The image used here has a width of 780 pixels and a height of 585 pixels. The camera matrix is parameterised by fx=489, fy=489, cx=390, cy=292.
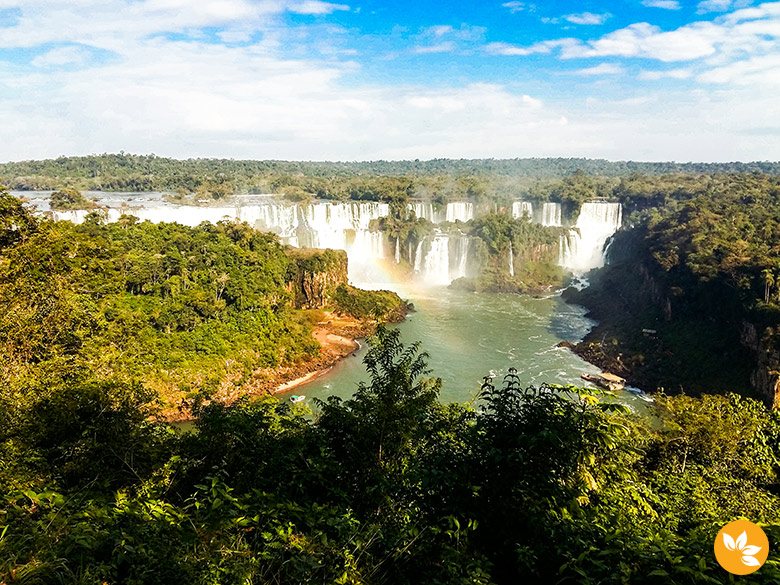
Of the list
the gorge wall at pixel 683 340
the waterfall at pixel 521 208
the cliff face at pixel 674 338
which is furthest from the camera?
the waterfall at pixel 521 208

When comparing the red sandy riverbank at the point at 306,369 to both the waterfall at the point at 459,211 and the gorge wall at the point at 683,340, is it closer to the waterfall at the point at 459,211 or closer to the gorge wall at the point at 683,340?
the gorge wall at the point at 683,340

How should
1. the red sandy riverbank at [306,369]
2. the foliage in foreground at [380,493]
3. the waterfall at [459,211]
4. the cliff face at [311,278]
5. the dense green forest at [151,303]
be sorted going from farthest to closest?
A: the waterfall at [459,211], the cliff face at [311,278], the red sandy riverbank at [306,369], the dense green forest at [151,303], the foliage in foreground at [380,493]

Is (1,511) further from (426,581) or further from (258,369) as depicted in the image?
(258,369)

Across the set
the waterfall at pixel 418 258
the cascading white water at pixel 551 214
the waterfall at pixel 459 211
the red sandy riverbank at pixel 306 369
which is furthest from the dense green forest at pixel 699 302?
the waterfall at pixel 459 211

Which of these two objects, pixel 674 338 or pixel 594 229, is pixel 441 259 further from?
pixel 674 338

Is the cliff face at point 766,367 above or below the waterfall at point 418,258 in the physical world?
below

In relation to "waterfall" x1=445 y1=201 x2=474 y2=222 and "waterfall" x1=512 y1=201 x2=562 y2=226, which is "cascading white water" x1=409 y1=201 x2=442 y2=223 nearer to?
"waterfall" x1=445 y1=201 x2=474 y2=222

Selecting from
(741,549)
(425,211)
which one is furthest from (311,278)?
(741,549)
